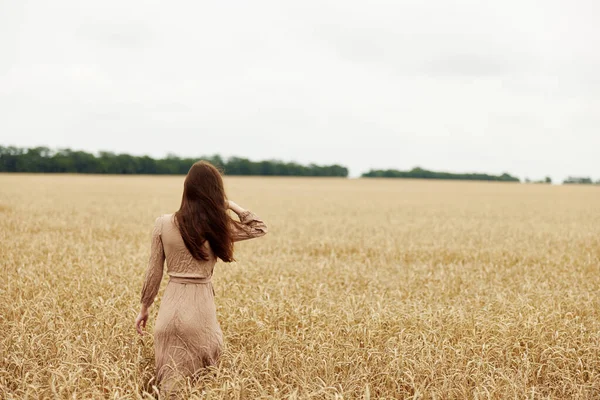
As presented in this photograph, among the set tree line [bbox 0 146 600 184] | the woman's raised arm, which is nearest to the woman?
the woman's raised arm

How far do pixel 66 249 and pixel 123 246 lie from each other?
5.36 feet

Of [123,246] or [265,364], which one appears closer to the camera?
[265,364]

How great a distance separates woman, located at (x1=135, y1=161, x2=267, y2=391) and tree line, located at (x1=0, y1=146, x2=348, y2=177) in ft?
245

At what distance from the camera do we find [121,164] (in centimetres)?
8594

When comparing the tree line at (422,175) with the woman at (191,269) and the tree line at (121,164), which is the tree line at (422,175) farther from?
the woman at (191,269)

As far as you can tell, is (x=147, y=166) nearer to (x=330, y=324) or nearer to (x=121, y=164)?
(x=121, y=164)

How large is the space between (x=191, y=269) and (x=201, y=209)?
1.83 feet

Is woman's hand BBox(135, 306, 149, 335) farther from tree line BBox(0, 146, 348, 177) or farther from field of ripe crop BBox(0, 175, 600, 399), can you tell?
tree line BBox(0, 146, 348, 177)

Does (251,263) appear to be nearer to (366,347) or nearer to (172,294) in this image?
(366,347)

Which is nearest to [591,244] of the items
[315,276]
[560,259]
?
[560,259]

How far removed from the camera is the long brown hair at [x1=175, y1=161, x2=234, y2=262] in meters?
3.77

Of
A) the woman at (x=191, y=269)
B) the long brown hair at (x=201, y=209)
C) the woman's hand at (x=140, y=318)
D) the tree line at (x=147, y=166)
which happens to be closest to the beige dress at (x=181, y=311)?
the woman at (x=191, y=269)

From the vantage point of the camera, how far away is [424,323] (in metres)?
5.61

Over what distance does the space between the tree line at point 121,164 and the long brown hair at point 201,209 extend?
74.7 metres
